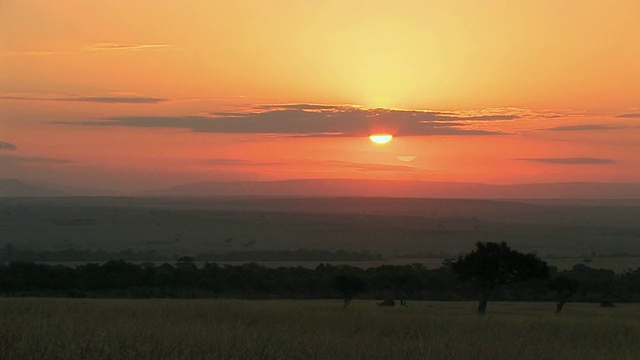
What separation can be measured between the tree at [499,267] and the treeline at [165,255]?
166 feet

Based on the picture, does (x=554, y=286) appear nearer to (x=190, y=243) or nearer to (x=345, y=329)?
(x=345, y=329)

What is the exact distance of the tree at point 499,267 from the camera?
1371 inches

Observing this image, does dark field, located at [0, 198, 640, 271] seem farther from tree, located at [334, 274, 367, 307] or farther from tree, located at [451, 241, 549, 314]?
tree, located at [451, 241, 549, 314]

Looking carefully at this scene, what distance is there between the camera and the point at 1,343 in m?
12.0

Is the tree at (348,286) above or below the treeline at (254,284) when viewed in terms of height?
above

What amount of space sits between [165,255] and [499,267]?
6161 cm

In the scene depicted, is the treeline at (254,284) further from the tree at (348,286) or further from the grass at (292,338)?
the grass at (292,338)

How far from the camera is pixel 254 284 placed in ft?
163

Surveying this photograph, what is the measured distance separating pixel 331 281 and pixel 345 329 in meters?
31.7

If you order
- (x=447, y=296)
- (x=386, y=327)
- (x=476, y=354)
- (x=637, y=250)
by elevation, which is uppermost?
(x=476, y=354)

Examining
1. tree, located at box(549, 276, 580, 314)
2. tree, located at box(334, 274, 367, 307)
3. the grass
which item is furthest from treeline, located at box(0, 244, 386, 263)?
the grass

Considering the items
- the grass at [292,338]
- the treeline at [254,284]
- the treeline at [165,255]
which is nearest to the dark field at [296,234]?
the treeline at [165,255]

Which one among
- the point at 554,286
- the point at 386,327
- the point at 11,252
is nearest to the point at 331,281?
the point at 554,286

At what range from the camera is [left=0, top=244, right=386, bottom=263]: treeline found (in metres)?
83.8
